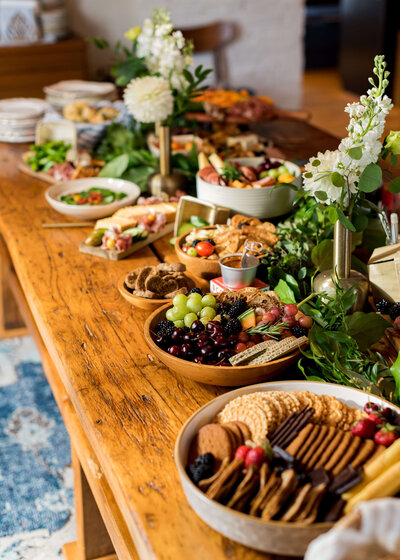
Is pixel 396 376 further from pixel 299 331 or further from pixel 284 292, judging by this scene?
pixel 284 292

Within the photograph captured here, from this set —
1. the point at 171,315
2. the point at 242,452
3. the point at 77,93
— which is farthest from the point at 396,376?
the point at 77,93

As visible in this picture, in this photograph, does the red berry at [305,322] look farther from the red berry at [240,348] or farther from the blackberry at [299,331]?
the red berry at [240,348]

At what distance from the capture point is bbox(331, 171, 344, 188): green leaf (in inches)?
49.5

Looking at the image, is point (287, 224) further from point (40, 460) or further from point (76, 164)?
point (40, 460)

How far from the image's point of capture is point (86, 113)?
9.11ft

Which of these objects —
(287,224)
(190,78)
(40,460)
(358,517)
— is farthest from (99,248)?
(358,517)

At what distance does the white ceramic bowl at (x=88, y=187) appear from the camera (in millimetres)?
2059

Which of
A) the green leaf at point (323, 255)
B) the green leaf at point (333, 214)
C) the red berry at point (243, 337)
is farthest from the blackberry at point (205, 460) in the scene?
the green leaf at point (323, 255)

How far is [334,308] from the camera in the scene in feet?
4.42

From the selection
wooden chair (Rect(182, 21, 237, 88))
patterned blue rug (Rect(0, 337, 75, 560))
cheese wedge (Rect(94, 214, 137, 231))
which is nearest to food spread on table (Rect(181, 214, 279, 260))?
cheese wedge (Rect(94, 214, 137, 231))

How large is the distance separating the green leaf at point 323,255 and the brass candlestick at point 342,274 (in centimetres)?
8

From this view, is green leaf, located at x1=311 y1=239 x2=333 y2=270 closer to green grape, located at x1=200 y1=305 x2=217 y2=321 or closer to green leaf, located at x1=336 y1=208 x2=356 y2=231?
green leaf, located at x1=336 y1=208 x2=356 y2=231

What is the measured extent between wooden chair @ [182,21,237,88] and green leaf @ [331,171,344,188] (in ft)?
9.39

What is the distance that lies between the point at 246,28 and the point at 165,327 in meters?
3.96
